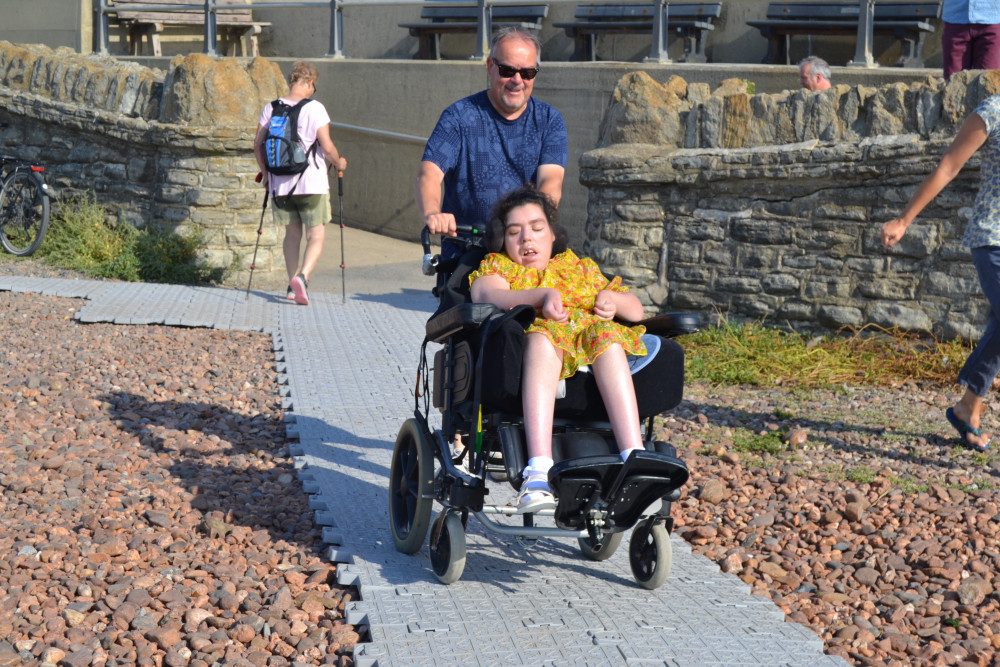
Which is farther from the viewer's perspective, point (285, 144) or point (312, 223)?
point (312, 223)

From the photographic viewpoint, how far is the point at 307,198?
841 centimetres

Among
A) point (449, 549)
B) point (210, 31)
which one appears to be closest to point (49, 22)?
point (210, 31)

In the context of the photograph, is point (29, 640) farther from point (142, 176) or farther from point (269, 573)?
point (142, 176)

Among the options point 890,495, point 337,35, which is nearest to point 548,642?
point 890,495

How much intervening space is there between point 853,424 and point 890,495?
3.55 feet

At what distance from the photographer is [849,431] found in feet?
17.9

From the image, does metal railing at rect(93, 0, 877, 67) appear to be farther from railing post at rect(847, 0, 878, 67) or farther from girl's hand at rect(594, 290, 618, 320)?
girl's hand at rect(594, 290, 618, 320)

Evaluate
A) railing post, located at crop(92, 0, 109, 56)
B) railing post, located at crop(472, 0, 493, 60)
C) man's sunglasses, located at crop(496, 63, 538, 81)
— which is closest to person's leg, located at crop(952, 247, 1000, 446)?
man's sunglasses, located at crop(496, 63, 538, 81)

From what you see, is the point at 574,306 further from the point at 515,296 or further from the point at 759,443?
the point at 759,443

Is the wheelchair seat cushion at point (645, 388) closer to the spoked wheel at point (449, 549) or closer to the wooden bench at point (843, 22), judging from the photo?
the spoked wheel at point (449, 549)

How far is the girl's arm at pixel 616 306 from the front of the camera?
3.45 m

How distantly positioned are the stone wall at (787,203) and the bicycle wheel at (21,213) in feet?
17.8

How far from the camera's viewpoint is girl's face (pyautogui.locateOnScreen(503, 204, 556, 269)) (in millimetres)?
3574

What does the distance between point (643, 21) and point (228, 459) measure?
337 inches
